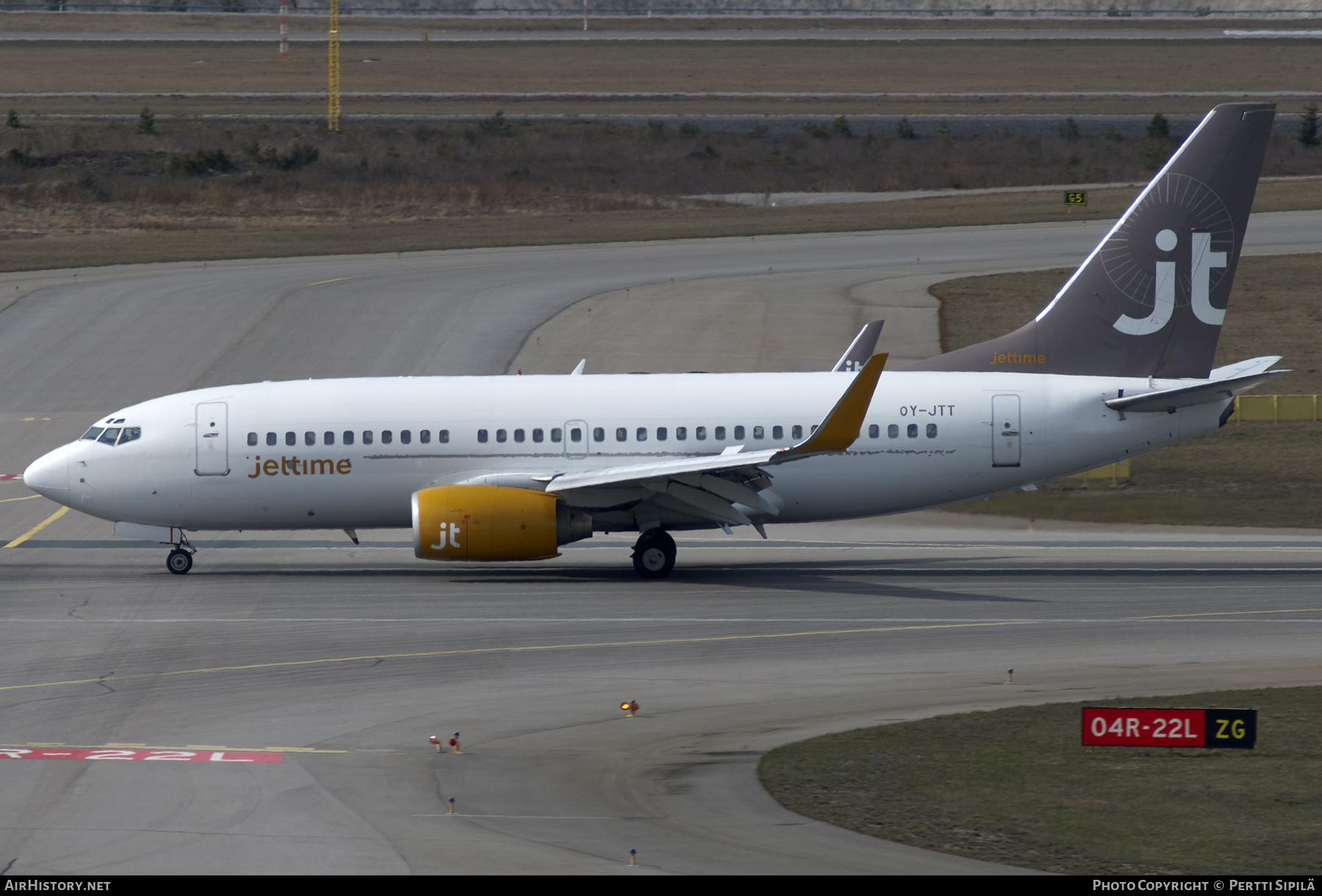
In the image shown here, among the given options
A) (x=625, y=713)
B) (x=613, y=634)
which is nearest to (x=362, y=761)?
(x=625, y=713)

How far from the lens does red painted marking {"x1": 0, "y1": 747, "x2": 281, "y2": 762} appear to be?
1944 cm

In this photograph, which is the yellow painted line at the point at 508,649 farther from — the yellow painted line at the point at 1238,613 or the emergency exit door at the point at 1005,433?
the emergency exit door at the point at 1005,433

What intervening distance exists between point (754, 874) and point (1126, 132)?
10171cm

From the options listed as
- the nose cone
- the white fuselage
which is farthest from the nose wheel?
the nose cone

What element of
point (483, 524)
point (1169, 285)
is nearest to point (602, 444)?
point (483, 524)

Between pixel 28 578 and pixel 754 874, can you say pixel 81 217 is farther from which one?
pixel 754 874

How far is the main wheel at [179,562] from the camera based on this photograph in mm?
33469

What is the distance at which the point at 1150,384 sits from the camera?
33.7 metres

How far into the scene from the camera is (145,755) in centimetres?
1966

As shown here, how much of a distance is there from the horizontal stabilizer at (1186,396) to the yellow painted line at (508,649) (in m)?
7.13

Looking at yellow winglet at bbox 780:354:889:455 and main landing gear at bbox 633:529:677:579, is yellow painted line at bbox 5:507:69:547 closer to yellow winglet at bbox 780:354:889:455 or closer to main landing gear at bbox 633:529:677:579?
main landing gear at bbox 633:529:677:579

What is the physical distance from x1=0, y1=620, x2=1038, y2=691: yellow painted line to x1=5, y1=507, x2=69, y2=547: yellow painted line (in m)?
14.8

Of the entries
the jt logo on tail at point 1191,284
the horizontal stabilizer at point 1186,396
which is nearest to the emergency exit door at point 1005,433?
the horizontal stabilizer at point 1186,396

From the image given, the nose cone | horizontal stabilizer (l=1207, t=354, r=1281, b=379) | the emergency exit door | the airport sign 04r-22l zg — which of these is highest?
horizontal stabilizer (l=1207, t=354, r=1281, b=379)
